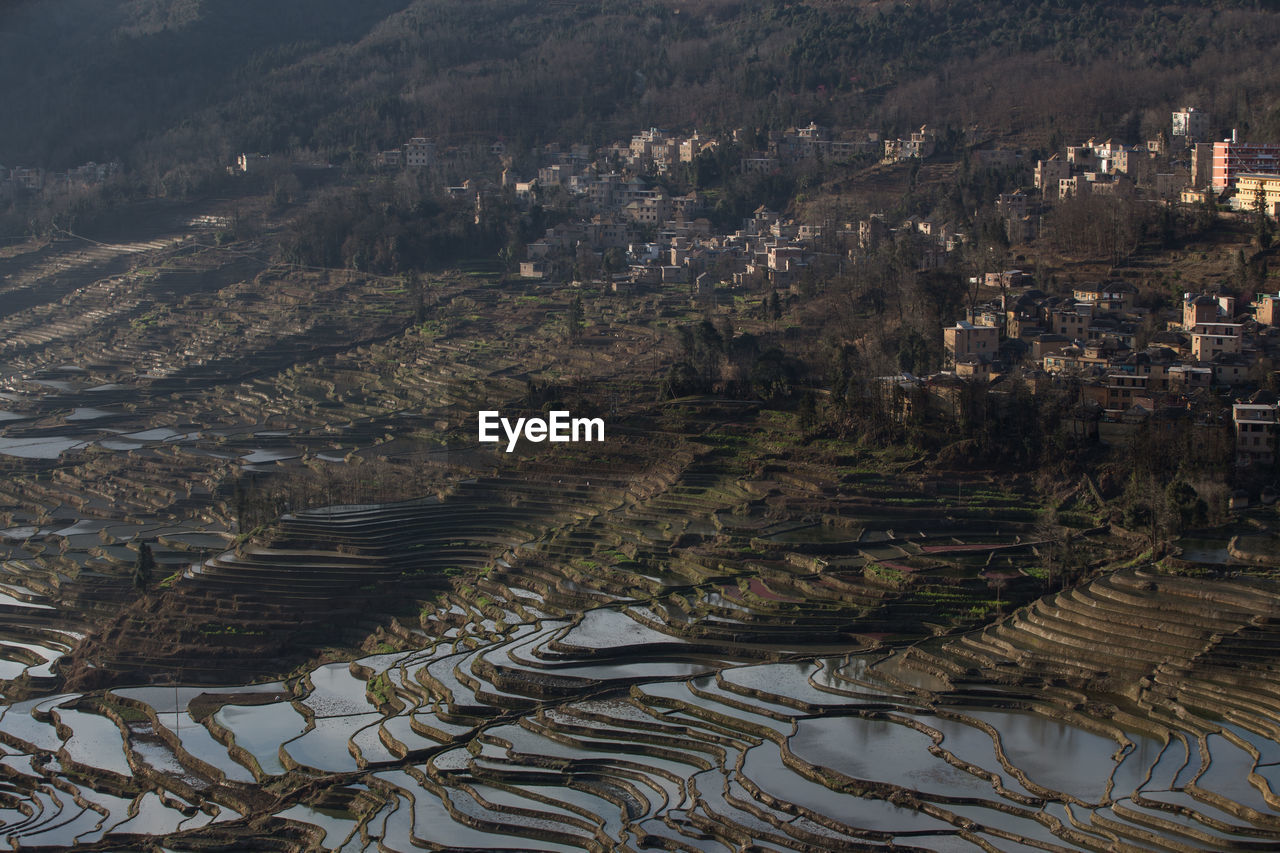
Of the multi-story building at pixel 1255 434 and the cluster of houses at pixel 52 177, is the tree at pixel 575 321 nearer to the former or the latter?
the multi-story building at pixel 1255 434

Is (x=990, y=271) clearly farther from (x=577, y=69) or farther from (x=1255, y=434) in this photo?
(x=577, y=69)

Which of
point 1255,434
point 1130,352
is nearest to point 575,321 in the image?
point 1130,352

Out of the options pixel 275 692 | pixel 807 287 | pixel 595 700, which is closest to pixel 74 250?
pixel 807 287

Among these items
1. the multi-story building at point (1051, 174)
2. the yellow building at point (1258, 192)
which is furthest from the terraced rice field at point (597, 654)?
the multi-story building at point (1051, 174)

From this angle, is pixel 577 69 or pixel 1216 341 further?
pixel 577 69

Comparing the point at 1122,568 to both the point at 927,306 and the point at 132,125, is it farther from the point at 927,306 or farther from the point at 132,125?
the point at 132,125

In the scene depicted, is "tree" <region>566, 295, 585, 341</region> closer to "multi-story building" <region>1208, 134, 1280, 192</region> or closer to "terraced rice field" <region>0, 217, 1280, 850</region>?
"terraced rice field" <region>0, 217, 1280, 850</region>
